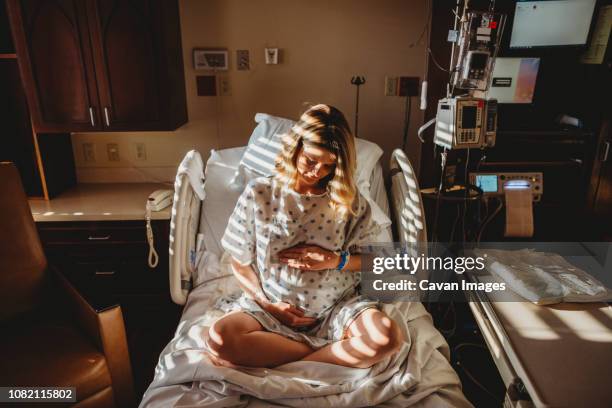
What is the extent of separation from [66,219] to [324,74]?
1.58m

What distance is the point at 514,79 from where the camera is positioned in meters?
2.16

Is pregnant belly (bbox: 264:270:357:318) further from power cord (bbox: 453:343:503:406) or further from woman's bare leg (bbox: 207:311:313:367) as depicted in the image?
power cord (bbox: 453:343:503:406)

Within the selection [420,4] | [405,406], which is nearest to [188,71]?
[420,4]

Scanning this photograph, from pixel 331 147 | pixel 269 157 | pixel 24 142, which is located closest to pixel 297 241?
pixel 331 147

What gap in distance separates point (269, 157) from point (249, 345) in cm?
97

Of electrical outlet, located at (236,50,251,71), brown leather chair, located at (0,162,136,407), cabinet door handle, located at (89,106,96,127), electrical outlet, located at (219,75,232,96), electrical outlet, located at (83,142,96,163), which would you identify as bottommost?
brown leather chair, located at (0,162,136,407)

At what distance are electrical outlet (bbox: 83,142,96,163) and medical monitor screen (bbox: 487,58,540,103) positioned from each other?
2.32m

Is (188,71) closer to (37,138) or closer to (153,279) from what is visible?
(37,138)

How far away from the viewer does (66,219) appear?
201 centimetres

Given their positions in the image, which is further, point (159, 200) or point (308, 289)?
point (159, 200)

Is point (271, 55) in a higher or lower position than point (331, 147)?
higher

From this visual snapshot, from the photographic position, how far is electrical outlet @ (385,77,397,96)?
2.32m

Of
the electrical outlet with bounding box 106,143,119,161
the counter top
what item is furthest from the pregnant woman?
the electrical outlet with bounding box 106,143,119,161

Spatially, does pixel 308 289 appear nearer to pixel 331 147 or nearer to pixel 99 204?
pixel 331 147
